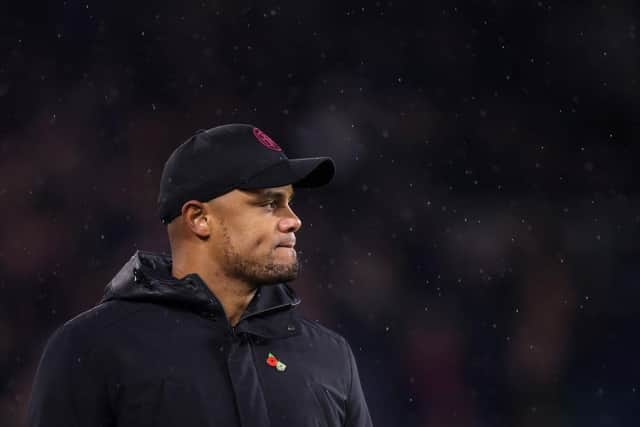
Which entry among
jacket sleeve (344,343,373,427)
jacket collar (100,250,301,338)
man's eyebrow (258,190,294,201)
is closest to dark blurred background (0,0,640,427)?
jacket sleeve (344,343,373,427)

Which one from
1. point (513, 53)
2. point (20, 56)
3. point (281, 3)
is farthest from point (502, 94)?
point (20, 56)

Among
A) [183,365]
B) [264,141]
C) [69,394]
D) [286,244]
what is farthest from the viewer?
[264,141]

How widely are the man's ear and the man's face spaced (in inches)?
0.8

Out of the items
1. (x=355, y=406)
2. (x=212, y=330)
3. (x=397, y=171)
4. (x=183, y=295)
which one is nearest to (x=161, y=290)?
(x=183, y=295)

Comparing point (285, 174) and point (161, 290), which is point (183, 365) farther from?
point (285, 174)

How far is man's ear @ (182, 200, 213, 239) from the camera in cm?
241

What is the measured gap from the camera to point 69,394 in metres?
2.16

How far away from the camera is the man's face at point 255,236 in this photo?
2.35 m

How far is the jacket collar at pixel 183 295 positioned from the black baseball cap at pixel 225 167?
0.16 metres

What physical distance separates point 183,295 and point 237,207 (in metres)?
0.25

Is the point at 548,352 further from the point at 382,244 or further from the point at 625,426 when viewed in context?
the point at 382,244

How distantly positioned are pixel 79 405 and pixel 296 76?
234 inches

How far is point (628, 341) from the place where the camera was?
716cm

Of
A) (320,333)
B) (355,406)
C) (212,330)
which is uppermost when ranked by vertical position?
(212,330)
